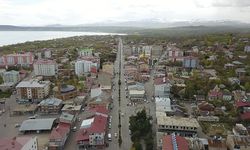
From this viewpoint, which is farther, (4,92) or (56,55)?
(56,55)

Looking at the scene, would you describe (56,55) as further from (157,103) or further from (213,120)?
(213,120)

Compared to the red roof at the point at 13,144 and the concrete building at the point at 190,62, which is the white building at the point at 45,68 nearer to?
the concrete building at the point at 190,62

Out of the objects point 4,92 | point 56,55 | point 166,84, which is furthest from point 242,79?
point 56,55

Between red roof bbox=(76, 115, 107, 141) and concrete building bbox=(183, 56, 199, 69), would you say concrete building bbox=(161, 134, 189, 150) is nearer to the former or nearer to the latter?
red roof bbox=(76, 115, 107, 141)

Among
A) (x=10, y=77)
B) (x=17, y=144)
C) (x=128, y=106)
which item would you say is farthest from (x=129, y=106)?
(x=10, y=77)

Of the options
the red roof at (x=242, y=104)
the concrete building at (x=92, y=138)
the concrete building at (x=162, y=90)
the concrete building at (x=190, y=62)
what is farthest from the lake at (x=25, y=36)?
the red roof at (x=242, y=104)

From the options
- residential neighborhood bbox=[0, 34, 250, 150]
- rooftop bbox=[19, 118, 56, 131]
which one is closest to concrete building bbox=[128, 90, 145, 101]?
residential neighborhood bbox=[0, 34, 250, 150]
